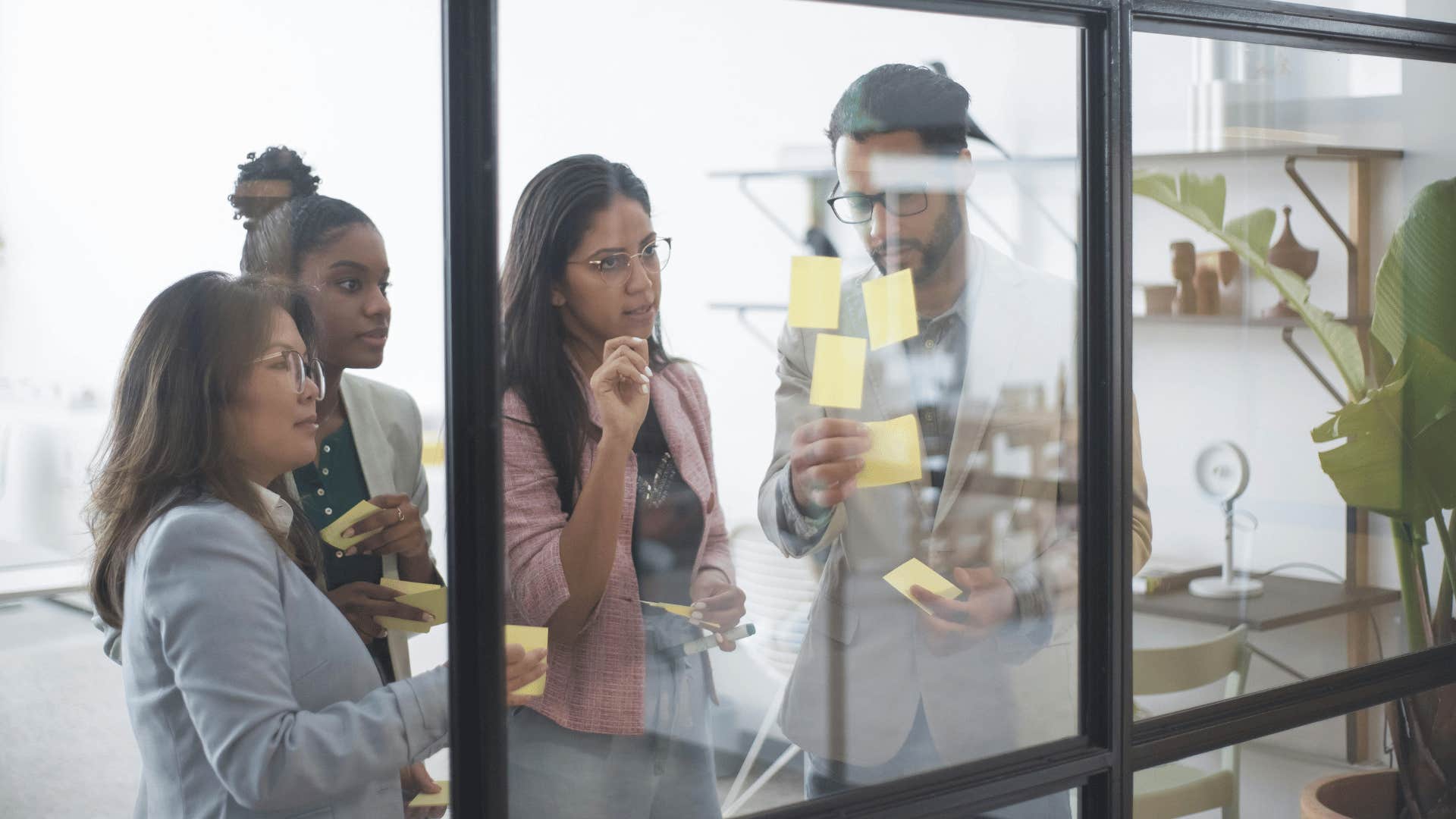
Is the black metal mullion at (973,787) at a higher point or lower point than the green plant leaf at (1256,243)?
lower

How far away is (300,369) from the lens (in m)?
1.19

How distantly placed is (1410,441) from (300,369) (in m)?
1.83

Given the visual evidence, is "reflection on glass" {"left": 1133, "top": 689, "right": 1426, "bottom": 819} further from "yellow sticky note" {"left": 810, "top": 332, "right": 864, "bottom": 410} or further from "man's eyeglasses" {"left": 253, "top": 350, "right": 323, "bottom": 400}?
"man's eyeglasses" {"left": 253, "top": 350, "right": 323, "bottom": 400}

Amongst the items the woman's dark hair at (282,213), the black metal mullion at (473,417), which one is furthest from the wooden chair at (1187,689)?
the woman's dark hair at (282,213)

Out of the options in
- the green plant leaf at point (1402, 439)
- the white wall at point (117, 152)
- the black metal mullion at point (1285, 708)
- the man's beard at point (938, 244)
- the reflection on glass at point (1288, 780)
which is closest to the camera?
the white wall at point (117, 152)

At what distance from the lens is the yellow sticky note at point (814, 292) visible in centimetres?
145

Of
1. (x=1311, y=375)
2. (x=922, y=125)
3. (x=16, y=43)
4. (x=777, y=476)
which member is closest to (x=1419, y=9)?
(x=1311, y=375)

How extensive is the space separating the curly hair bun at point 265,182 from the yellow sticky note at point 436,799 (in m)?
0.62

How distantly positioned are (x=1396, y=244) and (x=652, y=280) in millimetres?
1426

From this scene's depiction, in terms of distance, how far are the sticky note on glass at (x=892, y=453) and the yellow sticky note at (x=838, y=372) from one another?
51 millimetres

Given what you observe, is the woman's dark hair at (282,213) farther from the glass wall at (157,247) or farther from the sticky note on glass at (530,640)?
the sticky note on glass at (530,640)

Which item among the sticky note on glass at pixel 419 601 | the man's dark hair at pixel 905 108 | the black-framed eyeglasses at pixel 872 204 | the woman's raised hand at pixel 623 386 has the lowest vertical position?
the sticky note on glass at pixel 419 601

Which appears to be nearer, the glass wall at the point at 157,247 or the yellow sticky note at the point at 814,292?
the glass wall at the point at 157,247

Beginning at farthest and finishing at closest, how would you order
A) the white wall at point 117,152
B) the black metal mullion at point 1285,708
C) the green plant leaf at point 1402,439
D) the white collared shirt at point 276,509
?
the green plant leaf at point 1402,439 < the black metal mullion at point 1285,708 < the white collared shirt at point 276,509 < the white wall at point 117,152
